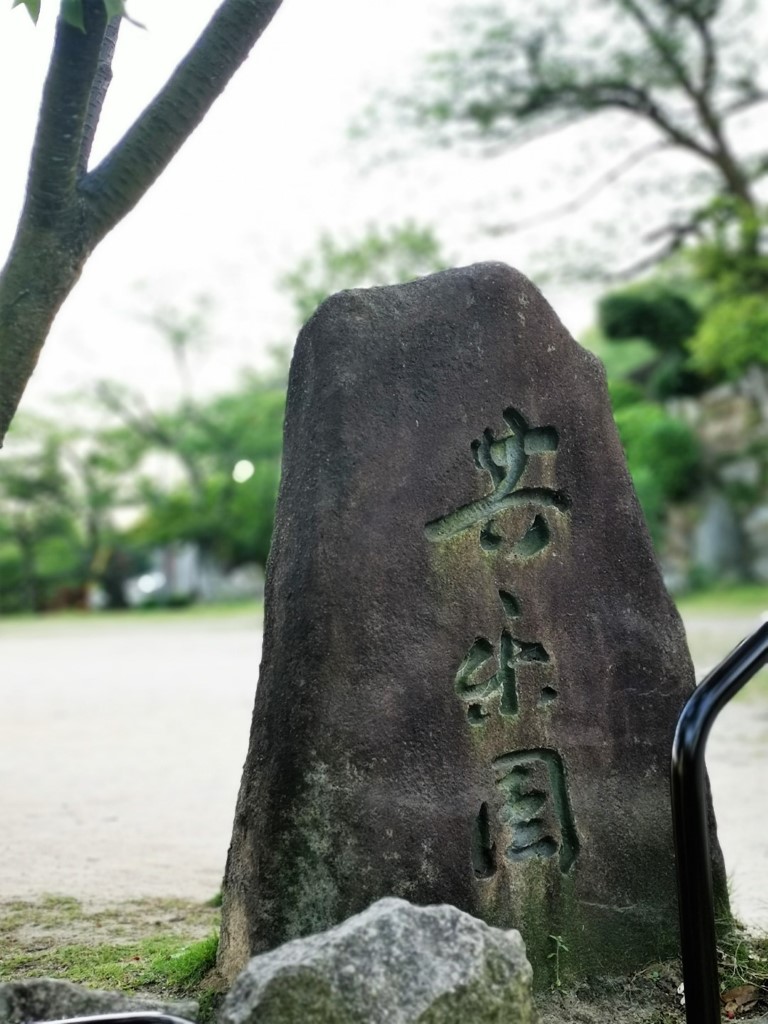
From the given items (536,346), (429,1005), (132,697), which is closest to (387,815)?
(429,1005)

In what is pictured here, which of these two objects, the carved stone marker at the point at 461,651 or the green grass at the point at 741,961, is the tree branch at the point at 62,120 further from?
the green grass at the point at 741,961

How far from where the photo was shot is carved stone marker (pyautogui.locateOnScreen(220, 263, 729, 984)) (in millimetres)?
2869

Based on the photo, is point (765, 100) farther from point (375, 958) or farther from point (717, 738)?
point (375, 958)

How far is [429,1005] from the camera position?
2.24 meters

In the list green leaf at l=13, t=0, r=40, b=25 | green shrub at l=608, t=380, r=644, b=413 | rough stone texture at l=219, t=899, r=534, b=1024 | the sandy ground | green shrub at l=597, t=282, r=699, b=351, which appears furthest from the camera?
green shrub at l=597, t=282, r=699, b=351

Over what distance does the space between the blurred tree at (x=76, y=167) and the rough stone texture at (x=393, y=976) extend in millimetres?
1657

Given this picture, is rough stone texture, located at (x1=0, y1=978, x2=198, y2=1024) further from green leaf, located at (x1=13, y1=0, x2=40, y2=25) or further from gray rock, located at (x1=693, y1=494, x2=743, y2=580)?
gray rock, located at (x1=693, y1=494, x2=743, y2=580)

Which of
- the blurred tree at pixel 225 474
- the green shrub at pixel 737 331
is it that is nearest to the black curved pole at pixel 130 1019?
the green shrub at pixel 737 331

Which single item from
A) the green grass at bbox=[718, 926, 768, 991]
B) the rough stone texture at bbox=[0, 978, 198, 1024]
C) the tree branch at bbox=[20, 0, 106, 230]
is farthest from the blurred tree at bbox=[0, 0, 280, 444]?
the green grass at bbox=[718, 926, 768, 991]

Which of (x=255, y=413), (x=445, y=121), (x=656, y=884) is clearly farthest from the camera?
(x=255, y=413)

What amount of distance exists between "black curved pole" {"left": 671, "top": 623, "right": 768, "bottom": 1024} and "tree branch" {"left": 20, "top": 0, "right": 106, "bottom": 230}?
7.18 feet

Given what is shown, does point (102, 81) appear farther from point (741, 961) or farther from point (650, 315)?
point (650, 315)

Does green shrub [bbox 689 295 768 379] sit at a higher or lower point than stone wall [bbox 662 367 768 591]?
higher

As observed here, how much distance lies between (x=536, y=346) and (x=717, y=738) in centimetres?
600
